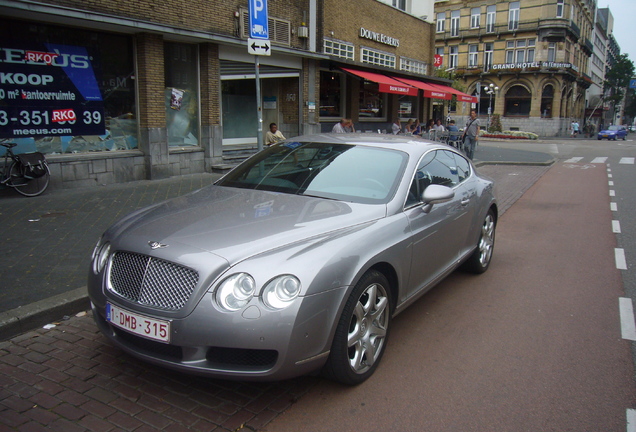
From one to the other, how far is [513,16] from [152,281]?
63.0 meters

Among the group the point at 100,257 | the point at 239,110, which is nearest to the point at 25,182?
the point at 100,257

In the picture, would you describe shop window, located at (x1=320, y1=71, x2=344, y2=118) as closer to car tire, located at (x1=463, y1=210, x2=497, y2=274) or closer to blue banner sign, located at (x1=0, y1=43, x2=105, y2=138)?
blue banner sign, located at (x1=0, y1=43, x2=105, y2=138)

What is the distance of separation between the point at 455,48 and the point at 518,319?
63198 millimetres

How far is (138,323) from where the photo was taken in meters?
2.98

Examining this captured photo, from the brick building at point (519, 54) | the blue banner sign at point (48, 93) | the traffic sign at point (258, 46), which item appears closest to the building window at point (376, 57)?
the blue banner sign at point (48, 93)

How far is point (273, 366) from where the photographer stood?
112 inches

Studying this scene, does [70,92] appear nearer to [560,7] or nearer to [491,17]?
[560,7]

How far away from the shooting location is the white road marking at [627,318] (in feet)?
14.2

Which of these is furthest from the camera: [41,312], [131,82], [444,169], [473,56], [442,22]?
[442,22]

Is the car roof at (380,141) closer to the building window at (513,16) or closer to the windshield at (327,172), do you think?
the windshield at (327,172)

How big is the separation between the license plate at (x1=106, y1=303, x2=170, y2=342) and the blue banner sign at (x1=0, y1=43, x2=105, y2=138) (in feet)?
26.2

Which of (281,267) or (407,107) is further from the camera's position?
(407,107)

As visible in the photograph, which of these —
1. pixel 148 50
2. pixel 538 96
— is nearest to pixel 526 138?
pixel 538 96

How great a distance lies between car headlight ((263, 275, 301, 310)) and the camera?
2811mm
